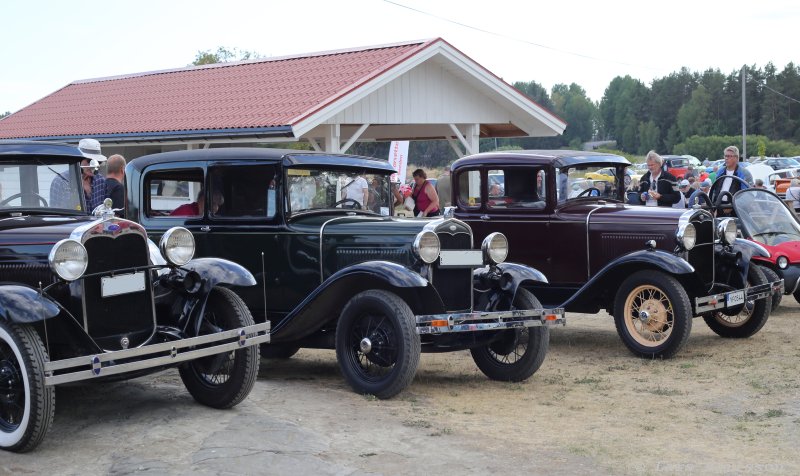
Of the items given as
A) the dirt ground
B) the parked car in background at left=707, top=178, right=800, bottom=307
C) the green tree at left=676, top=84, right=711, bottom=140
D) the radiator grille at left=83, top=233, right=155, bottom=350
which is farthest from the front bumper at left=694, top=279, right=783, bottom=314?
the green tree at left=676, top=84, right=711, bottom=140

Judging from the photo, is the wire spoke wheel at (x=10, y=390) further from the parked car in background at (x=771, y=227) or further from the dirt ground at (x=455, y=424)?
the parked car in background at (x=771, y=227)

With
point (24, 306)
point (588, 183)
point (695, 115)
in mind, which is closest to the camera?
point (24, 306)

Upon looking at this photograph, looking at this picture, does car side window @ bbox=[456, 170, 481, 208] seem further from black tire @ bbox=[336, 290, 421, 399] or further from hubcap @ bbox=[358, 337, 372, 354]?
hubcap @ bbox=[358, 337, 372, 354]

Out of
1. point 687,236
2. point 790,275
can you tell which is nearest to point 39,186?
point 687,236

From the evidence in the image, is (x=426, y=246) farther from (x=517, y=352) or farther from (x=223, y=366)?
(x=223, y=366)

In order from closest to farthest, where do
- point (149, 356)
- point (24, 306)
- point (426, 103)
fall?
point (24, 306), point (149, 356), point (426, 103)

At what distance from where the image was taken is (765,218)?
35.7 feet

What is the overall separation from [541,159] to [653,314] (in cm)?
194

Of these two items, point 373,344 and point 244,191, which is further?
point 244,191

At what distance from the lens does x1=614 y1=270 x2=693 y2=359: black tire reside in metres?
8.03

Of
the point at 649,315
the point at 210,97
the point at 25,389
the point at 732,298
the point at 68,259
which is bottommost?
the point at 649,315

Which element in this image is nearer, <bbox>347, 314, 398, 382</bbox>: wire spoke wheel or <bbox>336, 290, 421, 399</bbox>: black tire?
<bbox>336, 290, 421, 399</bbox>: black tire

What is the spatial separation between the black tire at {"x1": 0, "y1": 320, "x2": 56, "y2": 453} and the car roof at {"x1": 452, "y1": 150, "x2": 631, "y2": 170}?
542 centimetres

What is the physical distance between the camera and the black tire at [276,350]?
7.56 metres
